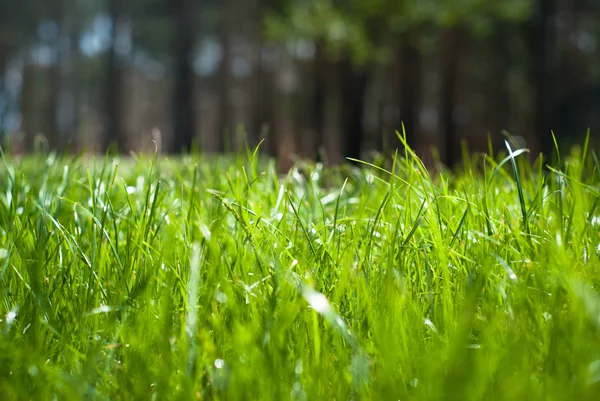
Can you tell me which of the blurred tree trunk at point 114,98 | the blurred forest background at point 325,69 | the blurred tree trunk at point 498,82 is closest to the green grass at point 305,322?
the blurred forest background at point 325,69

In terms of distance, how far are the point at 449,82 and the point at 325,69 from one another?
9.66 ft

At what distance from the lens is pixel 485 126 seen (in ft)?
65.0

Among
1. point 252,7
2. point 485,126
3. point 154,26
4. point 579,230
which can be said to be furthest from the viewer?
point 154,26

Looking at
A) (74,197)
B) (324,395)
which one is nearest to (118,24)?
(74,197)

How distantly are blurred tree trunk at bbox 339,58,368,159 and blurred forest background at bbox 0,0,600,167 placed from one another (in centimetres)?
3

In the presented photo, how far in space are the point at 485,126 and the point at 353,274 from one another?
19399 mm

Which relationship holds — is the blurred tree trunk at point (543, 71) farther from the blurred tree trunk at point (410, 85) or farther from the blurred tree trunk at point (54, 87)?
the blurred tree trunk at point (54, 87)

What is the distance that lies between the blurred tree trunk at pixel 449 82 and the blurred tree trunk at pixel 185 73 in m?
5.93

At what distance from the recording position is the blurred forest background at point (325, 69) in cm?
1302

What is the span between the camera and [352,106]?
1305 cm

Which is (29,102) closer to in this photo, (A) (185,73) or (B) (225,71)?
(B) (225,71)

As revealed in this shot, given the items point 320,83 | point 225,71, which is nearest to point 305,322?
point 320,83

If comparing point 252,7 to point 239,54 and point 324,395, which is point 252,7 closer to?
point 239,54

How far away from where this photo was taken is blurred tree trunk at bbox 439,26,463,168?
15.3m
